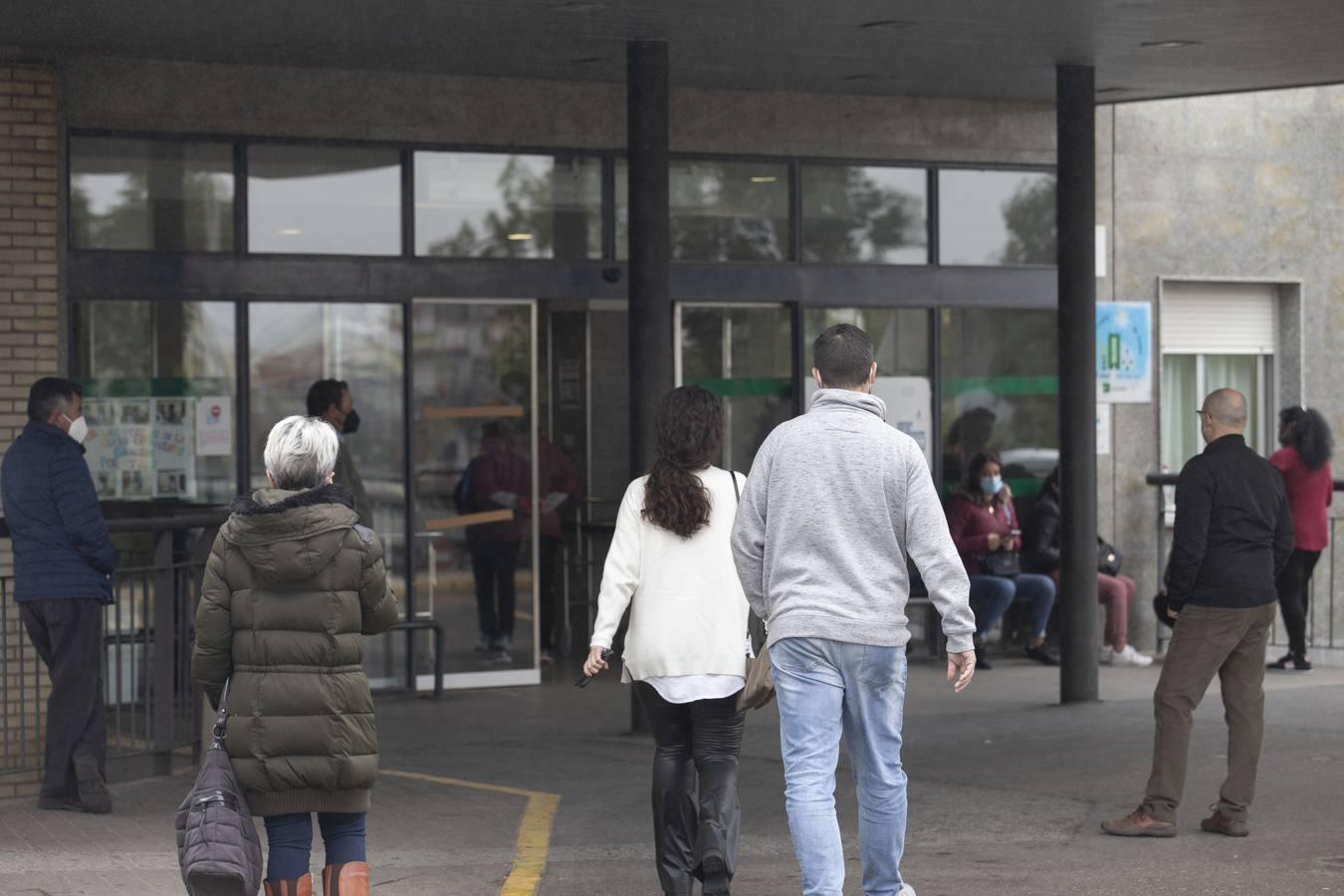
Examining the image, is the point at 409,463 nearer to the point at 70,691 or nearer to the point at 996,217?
the point at 70,691

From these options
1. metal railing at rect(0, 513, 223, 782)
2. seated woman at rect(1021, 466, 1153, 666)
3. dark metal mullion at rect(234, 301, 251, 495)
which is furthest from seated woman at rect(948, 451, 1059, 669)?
metal railing at rect(0, 513, 223, 782)

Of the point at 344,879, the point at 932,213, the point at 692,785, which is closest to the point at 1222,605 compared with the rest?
the point at 692,785

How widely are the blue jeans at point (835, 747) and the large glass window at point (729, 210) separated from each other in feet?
24.7

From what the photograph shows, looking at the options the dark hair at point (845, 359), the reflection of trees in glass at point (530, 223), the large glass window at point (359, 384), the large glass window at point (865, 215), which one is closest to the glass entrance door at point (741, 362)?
the large glass window at point (865, 215)

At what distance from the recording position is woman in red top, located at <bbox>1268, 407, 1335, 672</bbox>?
1301 centimetres

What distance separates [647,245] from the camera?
34.2 ft

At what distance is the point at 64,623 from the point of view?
8.48 meters

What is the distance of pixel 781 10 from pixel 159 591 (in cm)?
441

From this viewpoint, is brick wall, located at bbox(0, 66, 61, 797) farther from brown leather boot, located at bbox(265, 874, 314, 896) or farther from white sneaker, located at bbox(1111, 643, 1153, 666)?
white sneaker, located at bbox(1111, 643, 1153, 666)

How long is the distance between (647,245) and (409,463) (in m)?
2.82

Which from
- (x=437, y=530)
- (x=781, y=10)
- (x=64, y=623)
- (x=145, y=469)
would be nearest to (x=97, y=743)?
(x=64, y=623)

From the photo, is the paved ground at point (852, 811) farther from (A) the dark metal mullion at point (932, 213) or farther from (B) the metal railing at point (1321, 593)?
(A) the dark metal mullion at point (932, 213)

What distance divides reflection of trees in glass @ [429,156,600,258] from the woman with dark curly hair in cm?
604

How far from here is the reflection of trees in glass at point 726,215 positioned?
13.0m
